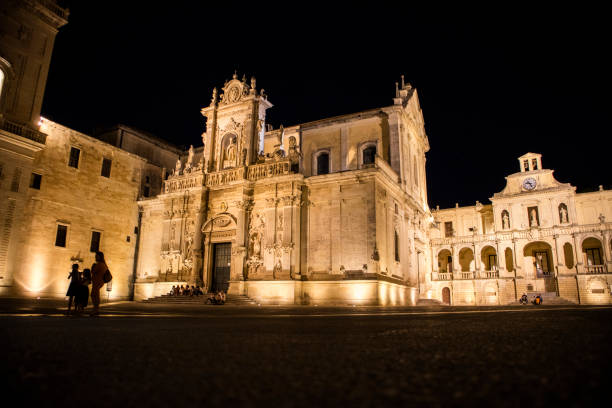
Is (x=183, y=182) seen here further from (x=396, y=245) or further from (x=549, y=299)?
(x=549, y=299)

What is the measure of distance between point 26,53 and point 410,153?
85.1ft

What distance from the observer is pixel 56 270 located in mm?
25516

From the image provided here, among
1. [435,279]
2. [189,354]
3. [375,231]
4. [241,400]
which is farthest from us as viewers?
[435,279]

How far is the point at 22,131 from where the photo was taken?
72.8 ft

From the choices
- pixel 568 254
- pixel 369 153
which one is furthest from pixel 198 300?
pixel 568 254

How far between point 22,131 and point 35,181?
4.12 meters

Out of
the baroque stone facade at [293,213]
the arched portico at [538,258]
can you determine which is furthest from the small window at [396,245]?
the arched portico at [538,258]

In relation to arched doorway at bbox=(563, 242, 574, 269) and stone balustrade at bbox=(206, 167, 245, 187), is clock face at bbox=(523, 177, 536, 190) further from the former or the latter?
stone balustrade at bbox=(206, 167, 245, 187)

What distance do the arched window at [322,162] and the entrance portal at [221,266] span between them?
8823mm

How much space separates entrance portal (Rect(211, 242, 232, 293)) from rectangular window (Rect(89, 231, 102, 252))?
8.89 metres

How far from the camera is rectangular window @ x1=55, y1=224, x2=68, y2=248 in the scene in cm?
2609

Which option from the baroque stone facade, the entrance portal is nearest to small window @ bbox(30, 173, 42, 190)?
the baroque stone facade

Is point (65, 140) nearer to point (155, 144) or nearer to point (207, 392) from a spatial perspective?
point (155, 144)

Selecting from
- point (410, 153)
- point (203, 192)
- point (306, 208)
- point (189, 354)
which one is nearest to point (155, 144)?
point (203, 192)
